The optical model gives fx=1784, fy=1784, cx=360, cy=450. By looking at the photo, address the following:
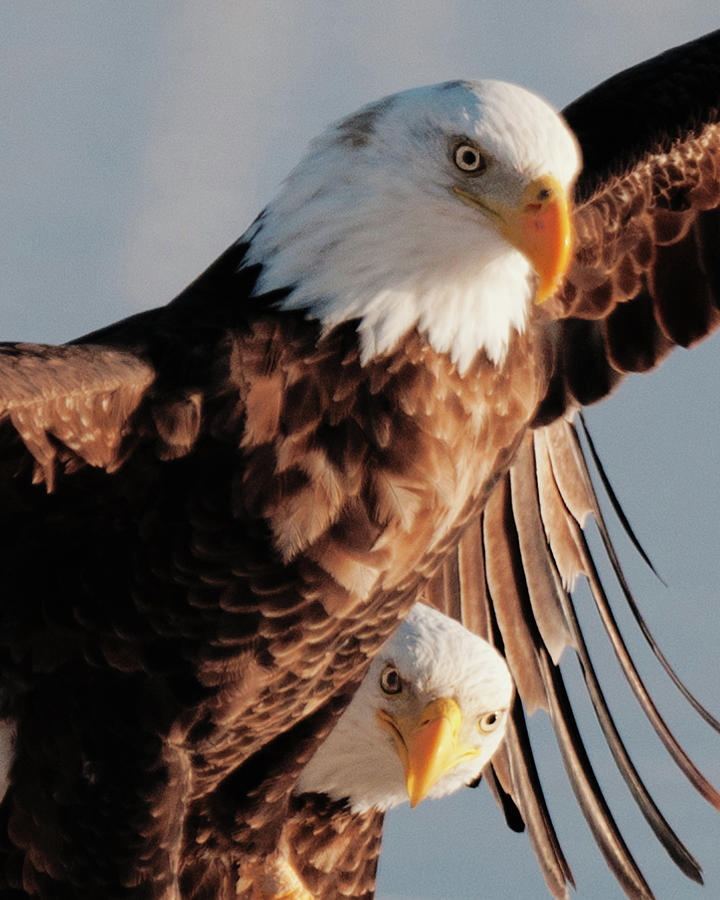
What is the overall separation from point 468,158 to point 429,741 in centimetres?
223

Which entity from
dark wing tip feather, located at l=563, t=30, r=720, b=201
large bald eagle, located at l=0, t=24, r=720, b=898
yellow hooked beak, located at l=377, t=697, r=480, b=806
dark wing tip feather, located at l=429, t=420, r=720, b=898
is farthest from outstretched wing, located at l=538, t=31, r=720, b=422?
yellow hooked beak, located at l=377, t=697, r=480, b=806

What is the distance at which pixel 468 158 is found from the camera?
13.9ft

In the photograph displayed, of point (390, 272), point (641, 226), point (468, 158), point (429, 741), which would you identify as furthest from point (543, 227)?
point (429, 741)

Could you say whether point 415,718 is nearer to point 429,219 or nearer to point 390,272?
point 390,272

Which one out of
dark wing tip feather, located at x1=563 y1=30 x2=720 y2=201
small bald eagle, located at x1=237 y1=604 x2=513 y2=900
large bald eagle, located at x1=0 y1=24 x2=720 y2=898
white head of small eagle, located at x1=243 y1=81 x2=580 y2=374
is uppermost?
dark wing tip feather, located at x1=563 y1=30 x2=720 y2=201

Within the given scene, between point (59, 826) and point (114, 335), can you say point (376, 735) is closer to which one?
point (59, 826)

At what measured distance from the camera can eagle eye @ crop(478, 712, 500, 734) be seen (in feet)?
19.4

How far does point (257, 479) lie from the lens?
4.18 meters

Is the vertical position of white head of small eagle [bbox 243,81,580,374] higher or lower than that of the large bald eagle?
higher

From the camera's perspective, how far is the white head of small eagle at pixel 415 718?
19.0 feet

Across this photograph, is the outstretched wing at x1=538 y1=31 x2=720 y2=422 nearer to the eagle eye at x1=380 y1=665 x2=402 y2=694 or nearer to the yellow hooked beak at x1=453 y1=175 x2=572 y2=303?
the yellow hooked beak at x1=453 y1=175 x2=572 y2=303

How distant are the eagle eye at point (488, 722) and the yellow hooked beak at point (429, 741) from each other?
Answer: 8cm

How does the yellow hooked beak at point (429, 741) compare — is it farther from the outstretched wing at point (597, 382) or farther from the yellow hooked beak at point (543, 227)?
the yellow hooked beak at point (543, 227)

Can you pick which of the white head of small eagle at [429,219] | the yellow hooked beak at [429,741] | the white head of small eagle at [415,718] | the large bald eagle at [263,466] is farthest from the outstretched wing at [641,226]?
the yellow hooked beak at [429,741]
